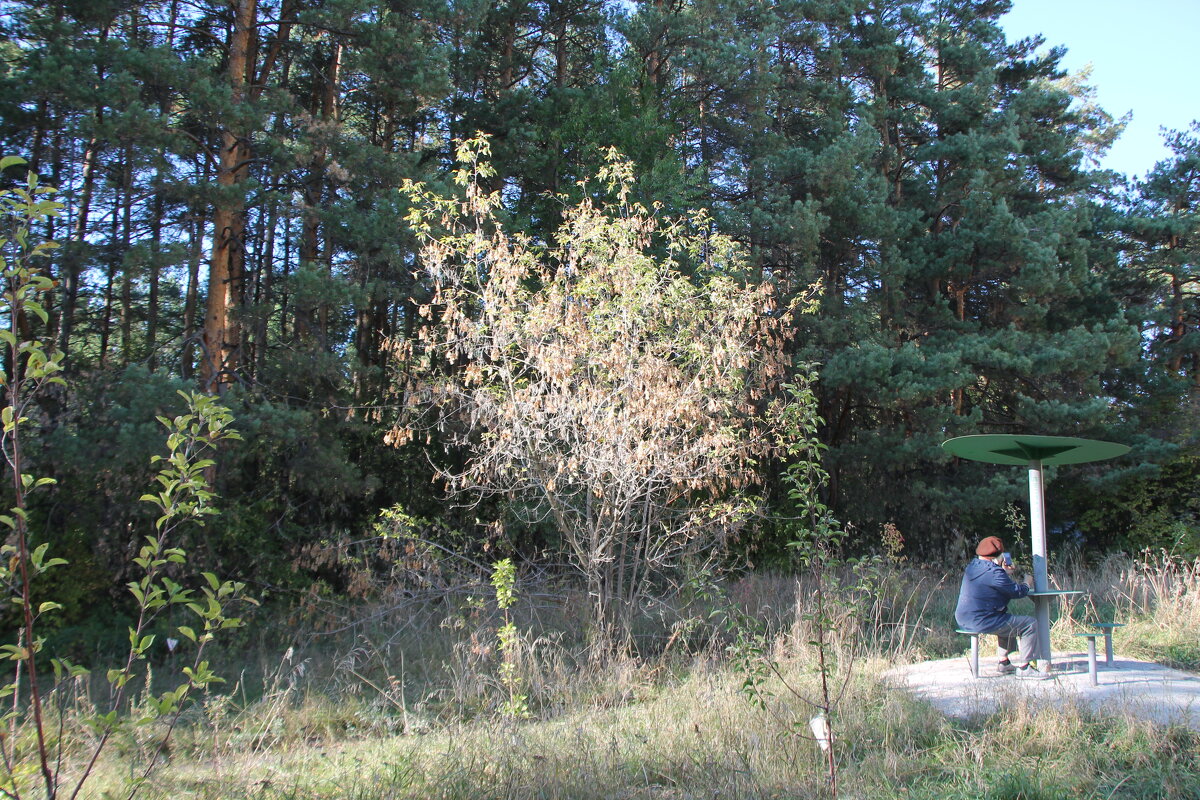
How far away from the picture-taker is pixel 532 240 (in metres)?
13.0

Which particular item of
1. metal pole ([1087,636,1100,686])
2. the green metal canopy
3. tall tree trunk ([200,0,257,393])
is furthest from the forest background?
metal pole ([1087,636,1100,686])

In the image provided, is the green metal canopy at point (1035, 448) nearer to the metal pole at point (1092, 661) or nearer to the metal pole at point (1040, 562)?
the metal pole at point (1040, 562)

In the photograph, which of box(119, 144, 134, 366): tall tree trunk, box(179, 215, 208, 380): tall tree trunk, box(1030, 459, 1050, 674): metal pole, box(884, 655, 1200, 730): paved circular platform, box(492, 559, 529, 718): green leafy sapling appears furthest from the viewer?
box(179, 215, 208, 380): tall tree trunk

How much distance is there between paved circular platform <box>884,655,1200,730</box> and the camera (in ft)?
18.9

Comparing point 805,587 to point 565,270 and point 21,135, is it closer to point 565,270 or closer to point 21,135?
point 565,270

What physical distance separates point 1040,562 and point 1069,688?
1.16 meters

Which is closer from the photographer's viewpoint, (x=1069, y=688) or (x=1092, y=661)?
(x=1069, y=688)

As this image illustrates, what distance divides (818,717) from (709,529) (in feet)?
12.4

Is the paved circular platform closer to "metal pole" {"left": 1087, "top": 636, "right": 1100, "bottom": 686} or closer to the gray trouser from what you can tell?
"metal pole" {"left": 1087, "top": 636, "right": 1100, "bottom": 686}

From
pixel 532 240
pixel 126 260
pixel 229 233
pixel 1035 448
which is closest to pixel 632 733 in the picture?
pixel 1035 448

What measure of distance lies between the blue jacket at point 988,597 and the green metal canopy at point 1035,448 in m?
0.98

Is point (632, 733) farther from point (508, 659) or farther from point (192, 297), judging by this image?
point (192, 297)

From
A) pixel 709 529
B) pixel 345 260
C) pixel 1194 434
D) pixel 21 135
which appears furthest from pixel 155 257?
pixel 1194 434

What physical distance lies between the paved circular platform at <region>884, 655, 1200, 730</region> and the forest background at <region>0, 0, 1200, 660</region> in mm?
2887
